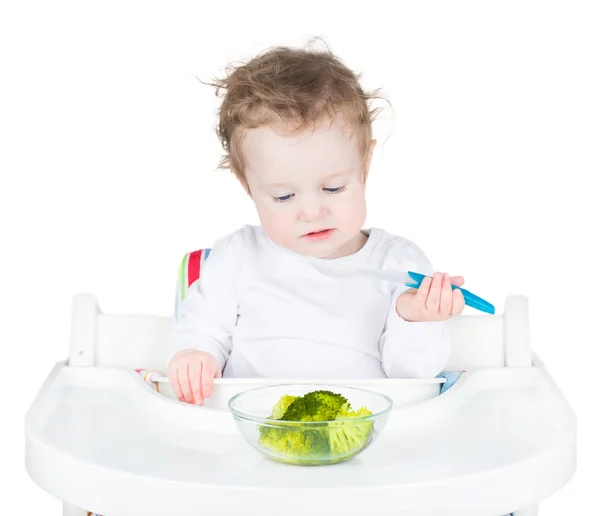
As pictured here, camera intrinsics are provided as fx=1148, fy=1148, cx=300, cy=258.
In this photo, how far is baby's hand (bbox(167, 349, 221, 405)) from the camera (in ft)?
6.72

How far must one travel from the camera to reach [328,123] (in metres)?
2.11

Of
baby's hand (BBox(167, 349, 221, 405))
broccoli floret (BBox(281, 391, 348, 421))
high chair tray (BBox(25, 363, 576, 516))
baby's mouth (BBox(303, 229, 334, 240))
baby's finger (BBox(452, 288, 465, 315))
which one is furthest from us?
baby's mouth (BBox(303, 229, 334, 240))

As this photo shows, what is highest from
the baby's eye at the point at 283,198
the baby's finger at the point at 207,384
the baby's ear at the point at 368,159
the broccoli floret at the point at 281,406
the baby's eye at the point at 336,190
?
the baby's ear at the point at 368,159

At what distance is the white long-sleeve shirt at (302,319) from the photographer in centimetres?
220

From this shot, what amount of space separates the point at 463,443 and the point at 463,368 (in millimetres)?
503

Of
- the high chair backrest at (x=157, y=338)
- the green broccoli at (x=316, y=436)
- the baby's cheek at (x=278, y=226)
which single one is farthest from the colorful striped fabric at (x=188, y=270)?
the green broccoli at (x=316, y=436)

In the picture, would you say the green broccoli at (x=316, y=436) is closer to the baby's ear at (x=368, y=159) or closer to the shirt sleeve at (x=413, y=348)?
the shirt sleeve at (x=413, y=348)

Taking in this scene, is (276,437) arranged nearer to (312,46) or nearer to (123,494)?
(123,494)

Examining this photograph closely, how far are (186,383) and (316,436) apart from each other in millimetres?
431

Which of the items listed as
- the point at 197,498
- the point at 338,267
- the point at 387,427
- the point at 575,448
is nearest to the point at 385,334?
the point at 338,267

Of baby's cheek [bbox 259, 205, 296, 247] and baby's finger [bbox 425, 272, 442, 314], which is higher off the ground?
baby's cheek [bbox 259, 205, 296, 247]

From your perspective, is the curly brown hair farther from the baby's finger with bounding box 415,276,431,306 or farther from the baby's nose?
the baby's finger with bounding box 415,276,431,306

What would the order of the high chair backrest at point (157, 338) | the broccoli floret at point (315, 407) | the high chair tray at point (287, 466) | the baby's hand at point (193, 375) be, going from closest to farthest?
the high chair tray at point (287, 466)
the broccoli floret at point (315, 407)
the baby's hand at point (193, 375)
the high chair backrest at point (157, 338)

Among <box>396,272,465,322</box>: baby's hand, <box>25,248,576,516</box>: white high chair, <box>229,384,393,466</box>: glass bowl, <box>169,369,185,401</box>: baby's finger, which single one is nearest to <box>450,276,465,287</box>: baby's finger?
<box>396,272,465,322</box>: baby's hand
